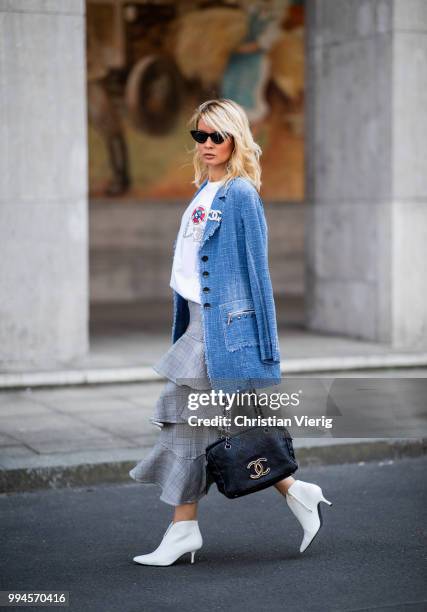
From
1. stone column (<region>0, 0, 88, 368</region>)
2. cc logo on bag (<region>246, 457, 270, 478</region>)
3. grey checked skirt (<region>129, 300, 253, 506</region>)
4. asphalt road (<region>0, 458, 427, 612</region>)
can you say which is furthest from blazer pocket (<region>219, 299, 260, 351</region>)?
stone column (<region>0, 0, 88, 368</region>)

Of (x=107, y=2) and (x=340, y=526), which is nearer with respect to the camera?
(x=340, y=526)

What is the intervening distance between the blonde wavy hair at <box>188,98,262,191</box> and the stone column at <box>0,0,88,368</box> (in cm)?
546

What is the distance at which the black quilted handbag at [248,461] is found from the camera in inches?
208

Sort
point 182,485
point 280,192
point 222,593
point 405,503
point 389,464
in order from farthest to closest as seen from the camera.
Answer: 1. point 280,192
2. point 389,464
3. point 405,503
4. point 182,485
5. point 222,593

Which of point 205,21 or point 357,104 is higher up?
point 205,21

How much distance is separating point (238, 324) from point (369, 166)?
25.3 ft

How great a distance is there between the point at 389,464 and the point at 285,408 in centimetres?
252

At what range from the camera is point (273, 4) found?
1884 centimetres

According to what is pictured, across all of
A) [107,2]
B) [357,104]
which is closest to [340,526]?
[357,104]

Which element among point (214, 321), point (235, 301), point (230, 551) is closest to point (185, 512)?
point (230, 551)

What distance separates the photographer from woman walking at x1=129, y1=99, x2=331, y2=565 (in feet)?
17.6

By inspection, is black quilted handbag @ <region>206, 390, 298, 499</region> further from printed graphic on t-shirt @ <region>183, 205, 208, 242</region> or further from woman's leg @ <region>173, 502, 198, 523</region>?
printed graphic on t-shirt @ <region>183, 205, 208, 242</region>

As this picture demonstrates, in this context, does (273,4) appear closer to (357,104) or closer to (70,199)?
(357,104)

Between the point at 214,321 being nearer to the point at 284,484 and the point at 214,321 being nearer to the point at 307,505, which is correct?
the point at 284,484
